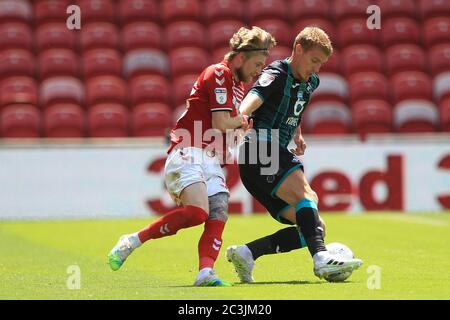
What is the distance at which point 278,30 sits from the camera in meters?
19.5

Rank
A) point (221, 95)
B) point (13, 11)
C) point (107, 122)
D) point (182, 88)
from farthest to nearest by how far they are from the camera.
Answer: point (13, 11), point (182, 88), point (107, 122), point (221, 95)

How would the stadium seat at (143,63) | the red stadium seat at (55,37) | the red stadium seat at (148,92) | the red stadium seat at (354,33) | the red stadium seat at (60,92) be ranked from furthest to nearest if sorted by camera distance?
the red stadium seat at (354,33)
the red stadium seat at (55,37)
the stadium seat at (143,63)
the red stadium seat at (148,92)
the red stadium seat at (60,92)

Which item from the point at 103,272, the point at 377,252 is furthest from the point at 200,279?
the point at 377,252

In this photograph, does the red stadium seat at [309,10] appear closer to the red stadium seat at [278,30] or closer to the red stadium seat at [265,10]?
the red stadium seat at [265,10]

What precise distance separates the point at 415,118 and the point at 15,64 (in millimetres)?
6850

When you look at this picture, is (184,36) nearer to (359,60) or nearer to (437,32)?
(359,60)

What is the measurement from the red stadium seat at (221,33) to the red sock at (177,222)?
12156 mm

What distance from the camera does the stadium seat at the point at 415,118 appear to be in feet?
60.1

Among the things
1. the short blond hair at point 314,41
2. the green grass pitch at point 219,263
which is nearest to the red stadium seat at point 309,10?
the green grass pitch at point 219,263

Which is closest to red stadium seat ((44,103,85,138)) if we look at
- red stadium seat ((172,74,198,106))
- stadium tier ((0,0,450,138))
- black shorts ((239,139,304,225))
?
stadium tier ((0,0,450,138))

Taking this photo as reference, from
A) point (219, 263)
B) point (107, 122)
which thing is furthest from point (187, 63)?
point (219, 263)

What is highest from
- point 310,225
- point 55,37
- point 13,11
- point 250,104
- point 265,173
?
point 13,11
